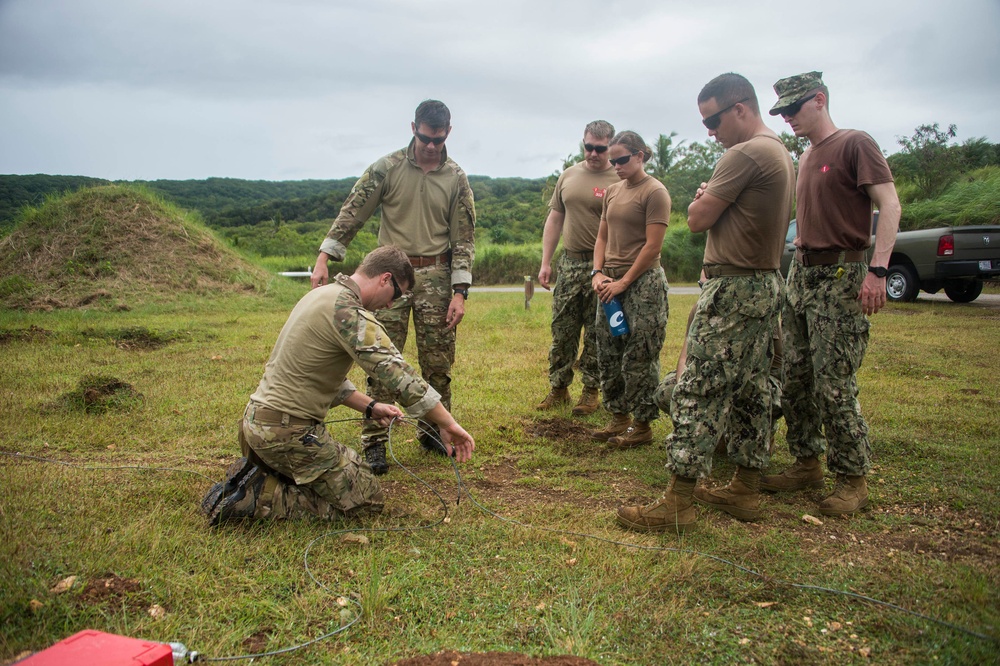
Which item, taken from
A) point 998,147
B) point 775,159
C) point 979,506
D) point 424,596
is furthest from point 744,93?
point 998,147

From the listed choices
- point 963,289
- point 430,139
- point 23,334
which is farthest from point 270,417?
point 963,289

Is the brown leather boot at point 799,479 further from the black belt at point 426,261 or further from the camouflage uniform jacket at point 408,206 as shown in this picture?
the black belt at point 426,261

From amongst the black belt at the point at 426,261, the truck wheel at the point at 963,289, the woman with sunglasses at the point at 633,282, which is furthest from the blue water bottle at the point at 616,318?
the truck wheel at the point at 963,289

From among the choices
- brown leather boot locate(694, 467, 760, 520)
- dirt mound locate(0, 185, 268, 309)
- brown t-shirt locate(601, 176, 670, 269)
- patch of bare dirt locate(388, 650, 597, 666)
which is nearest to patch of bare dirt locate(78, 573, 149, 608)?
patch of bare dirt locate(388, 650, 597, 666)

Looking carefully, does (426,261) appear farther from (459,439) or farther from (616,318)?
(459,439)

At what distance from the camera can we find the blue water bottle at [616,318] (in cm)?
497

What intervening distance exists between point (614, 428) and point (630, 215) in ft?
5.24

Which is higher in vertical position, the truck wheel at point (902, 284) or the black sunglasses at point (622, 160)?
the black sunglasses at point (622, 160)

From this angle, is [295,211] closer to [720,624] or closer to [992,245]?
[992,245]

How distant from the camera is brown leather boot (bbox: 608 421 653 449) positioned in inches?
197

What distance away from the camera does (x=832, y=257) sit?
378cm

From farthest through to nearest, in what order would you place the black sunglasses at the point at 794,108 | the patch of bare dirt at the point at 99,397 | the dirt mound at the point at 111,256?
the dirt mound at the point at 111,256, the patch of bare dirt at the point at 99,397, the black sunglasses at the point at 794,108

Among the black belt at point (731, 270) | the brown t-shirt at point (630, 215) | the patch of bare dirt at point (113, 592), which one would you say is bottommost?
the patch of bare dirt at point (113, 592)

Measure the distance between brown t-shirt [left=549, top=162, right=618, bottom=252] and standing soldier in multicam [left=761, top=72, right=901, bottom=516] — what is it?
1982mm
